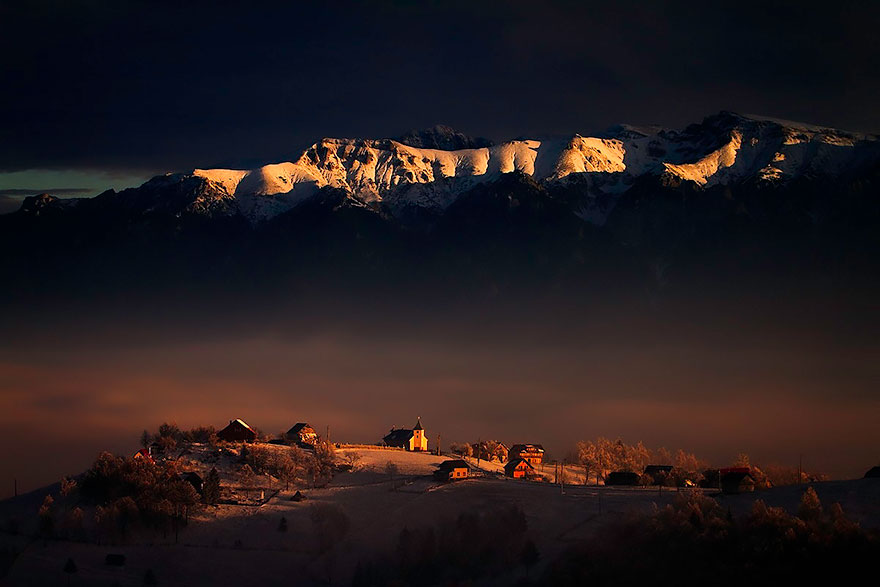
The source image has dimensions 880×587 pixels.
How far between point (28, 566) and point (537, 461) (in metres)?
84.0

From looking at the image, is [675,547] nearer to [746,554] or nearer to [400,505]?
[746,554]

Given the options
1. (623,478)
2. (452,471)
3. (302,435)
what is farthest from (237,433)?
(623,478)

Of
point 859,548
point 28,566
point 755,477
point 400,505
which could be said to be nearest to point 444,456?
point 400,505

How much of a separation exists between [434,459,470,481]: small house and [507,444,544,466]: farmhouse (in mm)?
31906

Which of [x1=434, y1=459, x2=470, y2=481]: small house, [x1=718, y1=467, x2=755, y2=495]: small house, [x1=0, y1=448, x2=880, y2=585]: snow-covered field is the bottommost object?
[x1=0, y1=448, x2=880, y2=585]: snow-covered field

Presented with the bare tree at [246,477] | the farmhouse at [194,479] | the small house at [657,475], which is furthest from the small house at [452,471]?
the farmhouse at [194,479]

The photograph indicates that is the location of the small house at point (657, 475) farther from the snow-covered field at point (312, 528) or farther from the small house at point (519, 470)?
the small house at point (519, 470)

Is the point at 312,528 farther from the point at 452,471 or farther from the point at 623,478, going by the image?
the point at 623,478

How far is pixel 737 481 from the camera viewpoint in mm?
135750

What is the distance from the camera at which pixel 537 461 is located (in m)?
190

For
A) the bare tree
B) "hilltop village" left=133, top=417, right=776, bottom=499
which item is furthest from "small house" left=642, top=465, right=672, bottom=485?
the bare tree

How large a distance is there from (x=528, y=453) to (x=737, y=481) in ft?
199

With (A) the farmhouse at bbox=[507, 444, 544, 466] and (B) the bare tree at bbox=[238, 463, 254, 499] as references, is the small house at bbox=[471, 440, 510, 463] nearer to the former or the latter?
(A) the farmhouse at bbox=[507, 444, 544, 466]

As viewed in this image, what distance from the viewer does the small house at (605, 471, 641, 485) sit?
15088 centimetres
